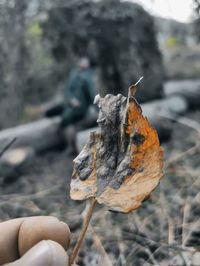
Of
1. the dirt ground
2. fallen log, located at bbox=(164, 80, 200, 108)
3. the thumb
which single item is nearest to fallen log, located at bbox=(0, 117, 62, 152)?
fallen log, located at bbox=(164, 80, 200, 108)

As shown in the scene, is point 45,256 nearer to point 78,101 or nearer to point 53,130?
point 78,101

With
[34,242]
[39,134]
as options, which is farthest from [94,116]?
[34,242]

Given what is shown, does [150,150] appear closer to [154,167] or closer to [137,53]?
[154,167]

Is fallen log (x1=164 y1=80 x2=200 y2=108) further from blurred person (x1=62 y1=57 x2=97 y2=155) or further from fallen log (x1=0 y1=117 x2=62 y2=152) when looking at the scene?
fallen log (x1=0 y1=117 x2=62 y2=152)

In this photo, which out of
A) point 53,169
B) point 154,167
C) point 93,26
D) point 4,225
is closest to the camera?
point 154,167

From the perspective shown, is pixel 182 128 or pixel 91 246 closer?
pixel 91 246

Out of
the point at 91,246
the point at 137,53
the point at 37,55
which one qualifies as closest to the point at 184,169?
the point at 91,246

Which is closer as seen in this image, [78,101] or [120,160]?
[120,160]
